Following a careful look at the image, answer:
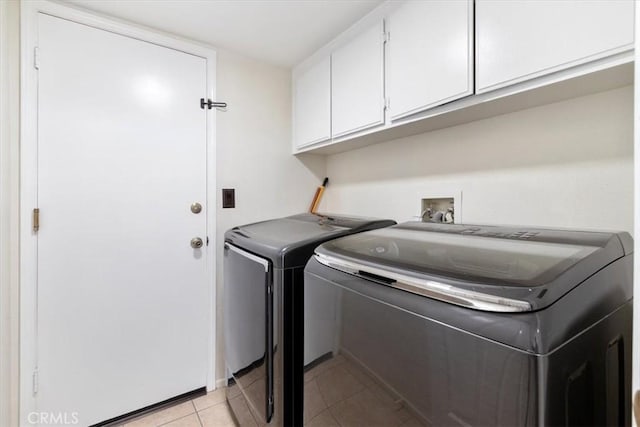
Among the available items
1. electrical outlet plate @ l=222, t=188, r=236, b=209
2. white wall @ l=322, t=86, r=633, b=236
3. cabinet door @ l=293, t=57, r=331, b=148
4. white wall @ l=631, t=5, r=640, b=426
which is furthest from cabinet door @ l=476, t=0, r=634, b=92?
electrical outlet plate @ l=222, t=188, r=236, b=209

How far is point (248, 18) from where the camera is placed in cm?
157

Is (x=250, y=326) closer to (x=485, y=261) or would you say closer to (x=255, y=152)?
(x=485, y=261)

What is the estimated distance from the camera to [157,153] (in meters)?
1.72

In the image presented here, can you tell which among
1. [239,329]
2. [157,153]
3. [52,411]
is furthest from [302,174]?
[52,411]

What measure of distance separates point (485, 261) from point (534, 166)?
741 millimetres

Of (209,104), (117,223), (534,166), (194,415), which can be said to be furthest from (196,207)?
(534,166)

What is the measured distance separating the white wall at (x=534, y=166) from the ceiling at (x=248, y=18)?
2.53ft

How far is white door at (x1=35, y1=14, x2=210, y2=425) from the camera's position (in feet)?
4.80

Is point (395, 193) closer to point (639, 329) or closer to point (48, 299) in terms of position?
point (639, 329)

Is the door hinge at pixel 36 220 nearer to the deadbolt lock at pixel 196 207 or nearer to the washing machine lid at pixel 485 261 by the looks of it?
the deadbolt lock at pixel 196 207

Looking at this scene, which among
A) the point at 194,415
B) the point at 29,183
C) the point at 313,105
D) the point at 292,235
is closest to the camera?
the point at 292,235

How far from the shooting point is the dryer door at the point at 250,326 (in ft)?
3.81

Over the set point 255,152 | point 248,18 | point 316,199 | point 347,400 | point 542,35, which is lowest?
point 347,400

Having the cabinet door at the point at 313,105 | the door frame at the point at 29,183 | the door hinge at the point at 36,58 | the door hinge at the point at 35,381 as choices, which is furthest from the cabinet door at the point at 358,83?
the door hinge at the point at 35,381
